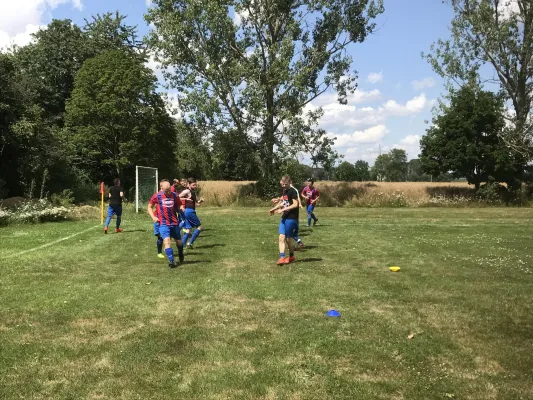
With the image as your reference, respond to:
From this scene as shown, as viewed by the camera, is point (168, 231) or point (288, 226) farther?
point (288, 226)

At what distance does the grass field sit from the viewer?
15.3ft

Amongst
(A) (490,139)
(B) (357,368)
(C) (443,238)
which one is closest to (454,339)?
(B) (357,368)

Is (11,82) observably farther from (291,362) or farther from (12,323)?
(291,362)

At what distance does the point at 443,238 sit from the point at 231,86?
2190 cm

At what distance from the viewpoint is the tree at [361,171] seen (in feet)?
374

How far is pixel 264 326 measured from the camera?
20.8 feet

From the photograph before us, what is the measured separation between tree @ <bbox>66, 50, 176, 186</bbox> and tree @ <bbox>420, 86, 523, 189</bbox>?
73.0ft

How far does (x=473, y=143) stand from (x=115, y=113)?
26612 mm

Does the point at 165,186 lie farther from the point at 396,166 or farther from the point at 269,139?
the point at 396,166

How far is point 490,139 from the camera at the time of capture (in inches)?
1390

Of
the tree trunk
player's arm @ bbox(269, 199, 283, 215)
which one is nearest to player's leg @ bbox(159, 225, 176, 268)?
player's arm @ bbox(269, 199, 283, 215)

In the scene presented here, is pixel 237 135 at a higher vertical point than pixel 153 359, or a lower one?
higher

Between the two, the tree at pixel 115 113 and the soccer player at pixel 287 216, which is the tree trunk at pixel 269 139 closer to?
the tree at pixel 115 113

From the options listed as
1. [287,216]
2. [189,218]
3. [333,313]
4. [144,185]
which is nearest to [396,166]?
[144,185]
